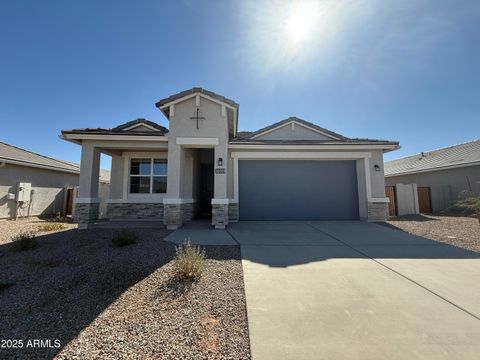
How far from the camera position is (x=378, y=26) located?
7.55 metres

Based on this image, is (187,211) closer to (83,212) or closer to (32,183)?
(83,212)

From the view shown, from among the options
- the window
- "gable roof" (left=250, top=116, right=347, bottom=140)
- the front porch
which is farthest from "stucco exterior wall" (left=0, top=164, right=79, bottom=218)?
"gable roof" (left=250, top=116, right=347, bottom=140)

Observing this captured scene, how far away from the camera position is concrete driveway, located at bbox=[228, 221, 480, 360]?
2162 millimetres

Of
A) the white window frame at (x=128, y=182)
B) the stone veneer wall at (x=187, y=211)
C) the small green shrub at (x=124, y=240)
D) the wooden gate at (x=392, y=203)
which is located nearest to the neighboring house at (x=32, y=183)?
the white window frame at (x=128, y=182)

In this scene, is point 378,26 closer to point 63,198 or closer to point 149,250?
point 149,250

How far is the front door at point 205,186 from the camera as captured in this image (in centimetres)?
1215

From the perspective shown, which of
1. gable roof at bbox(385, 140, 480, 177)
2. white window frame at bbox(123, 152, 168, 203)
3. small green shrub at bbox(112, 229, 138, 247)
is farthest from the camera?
gable roof at bbox(385, 140, 480, 177)

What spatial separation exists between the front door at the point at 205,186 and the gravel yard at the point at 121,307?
715cm

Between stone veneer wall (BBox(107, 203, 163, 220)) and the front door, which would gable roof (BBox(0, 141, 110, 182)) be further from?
the front door

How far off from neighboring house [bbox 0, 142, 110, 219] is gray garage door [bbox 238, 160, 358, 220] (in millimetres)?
11720

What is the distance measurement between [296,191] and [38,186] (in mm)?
14477

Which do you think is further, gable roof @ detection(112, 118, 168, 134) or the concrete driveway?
gable roof @ detection(112, 118, 168, 134)

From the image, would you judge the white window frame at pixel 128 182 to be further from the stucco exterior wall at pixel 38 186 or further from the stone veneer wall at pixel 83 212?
the stucco exterior wall at pixel 38 186

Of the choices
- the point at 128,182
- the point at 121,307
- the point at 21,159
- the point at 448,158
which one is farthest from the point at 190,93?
the point at 448,158
